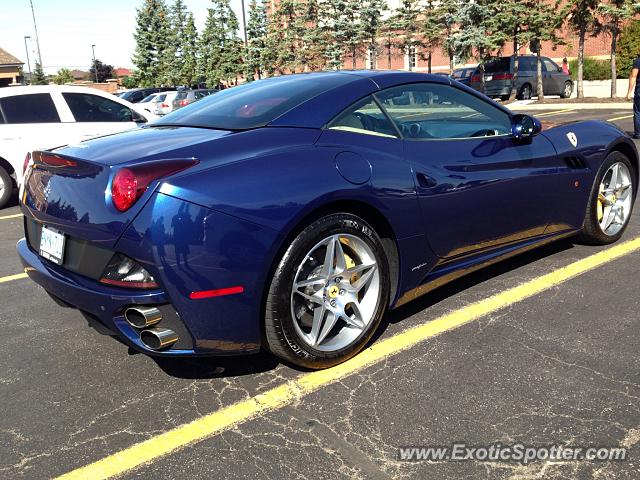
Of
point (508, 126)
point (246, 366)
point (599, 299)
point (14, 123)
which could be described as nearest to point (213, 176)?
point (246, 366)

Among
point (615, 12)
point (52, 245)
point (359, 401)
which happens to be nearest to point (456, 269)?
point (359, 401)

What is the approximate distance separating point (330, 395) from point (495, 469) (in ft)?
2.65

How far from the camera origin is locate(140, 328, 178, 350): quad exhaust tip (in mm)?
2426

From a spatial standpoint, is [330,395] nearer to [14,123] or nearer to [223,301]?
[223,301]

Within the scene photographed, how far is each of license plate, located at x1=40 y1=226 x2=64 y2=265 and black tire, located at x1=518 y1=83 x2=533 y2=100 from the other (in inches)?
963

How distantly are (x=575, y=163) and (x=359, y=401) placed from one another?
2.53 metres

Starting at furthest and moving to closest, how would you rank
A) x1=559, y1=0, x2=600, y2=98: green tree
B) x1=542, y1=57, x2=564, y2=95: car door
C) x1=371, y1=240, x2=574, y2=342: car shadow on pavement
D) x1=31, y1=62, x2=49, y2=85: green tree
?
1. x1=31, y1=62, x2=49, y2=85: green tree
2. x1=542, y1=57, x2=564, y2=95: car door
3. x1=559, y1=0, x2=600, y2=98: green tree
4. x1=371, y1=240, x2=574, y2=342: car shadow on pavement

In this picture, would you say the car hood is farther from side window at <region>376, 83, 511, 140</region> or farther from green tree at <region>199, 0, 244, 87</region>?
green tree at <region>199, 0, 244, 87</region>

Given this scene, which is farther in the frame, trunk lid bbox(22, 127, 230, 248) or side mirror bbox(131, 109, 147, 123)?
side mirror bbox(131, 109, 147, 123)

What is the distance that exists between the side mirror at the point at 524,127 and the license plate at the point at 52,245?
8.89 ft

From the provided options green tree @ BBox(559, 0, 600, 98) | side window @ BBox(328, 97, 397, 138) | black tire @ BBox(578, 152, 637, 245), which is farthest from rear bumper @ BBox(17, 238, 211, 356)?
green tree @ BBox(559, 0, 600, 98)

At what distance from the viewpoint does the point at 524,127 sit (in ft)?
12.1

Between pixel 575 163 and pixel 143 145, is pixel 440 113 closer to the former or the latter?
pixel 575 163

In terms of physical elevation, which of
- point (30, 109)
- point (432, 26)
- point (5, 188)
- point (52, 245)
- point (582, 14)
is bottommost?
point (5, 188)
